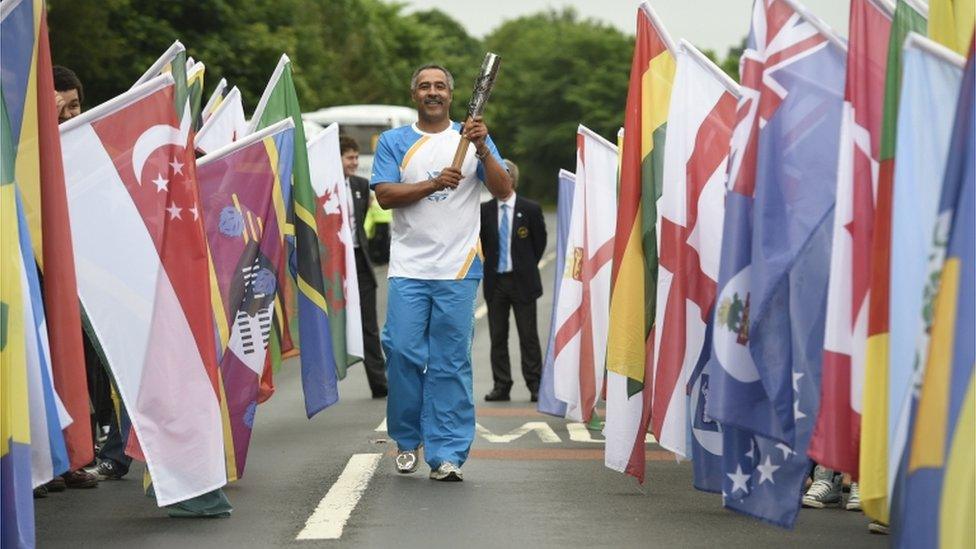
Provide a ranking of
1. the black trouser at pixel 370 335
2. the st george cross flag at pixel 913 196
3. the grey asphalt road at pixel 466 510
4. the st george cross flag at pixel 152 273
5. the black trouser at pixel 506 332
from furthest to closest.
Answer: the black trouser at pixel 506 332
the black trouser at pixel 370 335
the st george cross flag at pixel 152 273
the grey asphalt road at pixel 466 510
the st george cross flag at pixel 913 196

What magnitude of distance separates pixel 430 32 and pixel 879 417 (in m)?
89.7

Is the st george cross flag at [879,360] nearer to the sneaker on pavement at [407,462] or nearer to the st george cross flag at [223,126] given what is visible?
the sneaker on pavement at [407,462]

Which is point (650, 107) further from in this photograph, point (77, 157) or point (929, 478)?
point (929, 478)

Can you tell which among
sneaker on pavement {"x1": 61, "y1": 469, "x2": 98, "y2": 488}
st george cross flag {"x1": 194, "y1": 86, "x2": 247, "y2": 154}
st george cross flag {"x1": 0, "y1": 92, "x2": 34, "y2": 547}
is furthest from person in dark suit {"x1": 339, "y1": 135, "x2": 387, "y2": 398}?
st george cross flag {"x1": 0, "y1": 92, "x2": 34, "y2": 547}

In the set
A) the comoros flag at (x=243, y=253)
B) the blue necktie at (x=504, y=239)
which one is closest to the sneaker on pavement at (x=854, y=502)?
the comoros flag at (x=243, y=253)

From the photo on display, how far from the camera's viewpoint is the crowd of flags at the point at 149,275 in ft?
24.0

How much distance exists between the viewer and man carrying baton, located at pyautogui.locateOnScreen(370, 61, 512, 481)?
10.2 meters

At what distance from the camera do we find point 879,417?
645cm

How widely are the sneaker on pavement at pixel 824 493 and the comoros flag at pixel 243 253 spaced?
2.67 metres

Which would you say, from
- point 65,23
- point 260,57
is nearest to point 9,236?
point 65,23

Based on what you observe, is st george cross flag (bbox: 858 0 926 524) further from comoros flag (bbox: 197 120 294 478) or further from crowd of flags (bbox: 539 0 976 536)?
comoros flag (bbox: 197 120 294 478)

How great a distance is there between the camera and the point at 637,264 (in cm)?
960

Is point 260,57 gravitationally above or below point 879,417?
above

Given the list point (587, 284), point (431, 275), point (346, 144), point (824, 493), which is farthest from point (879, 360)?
point (346, 144)
